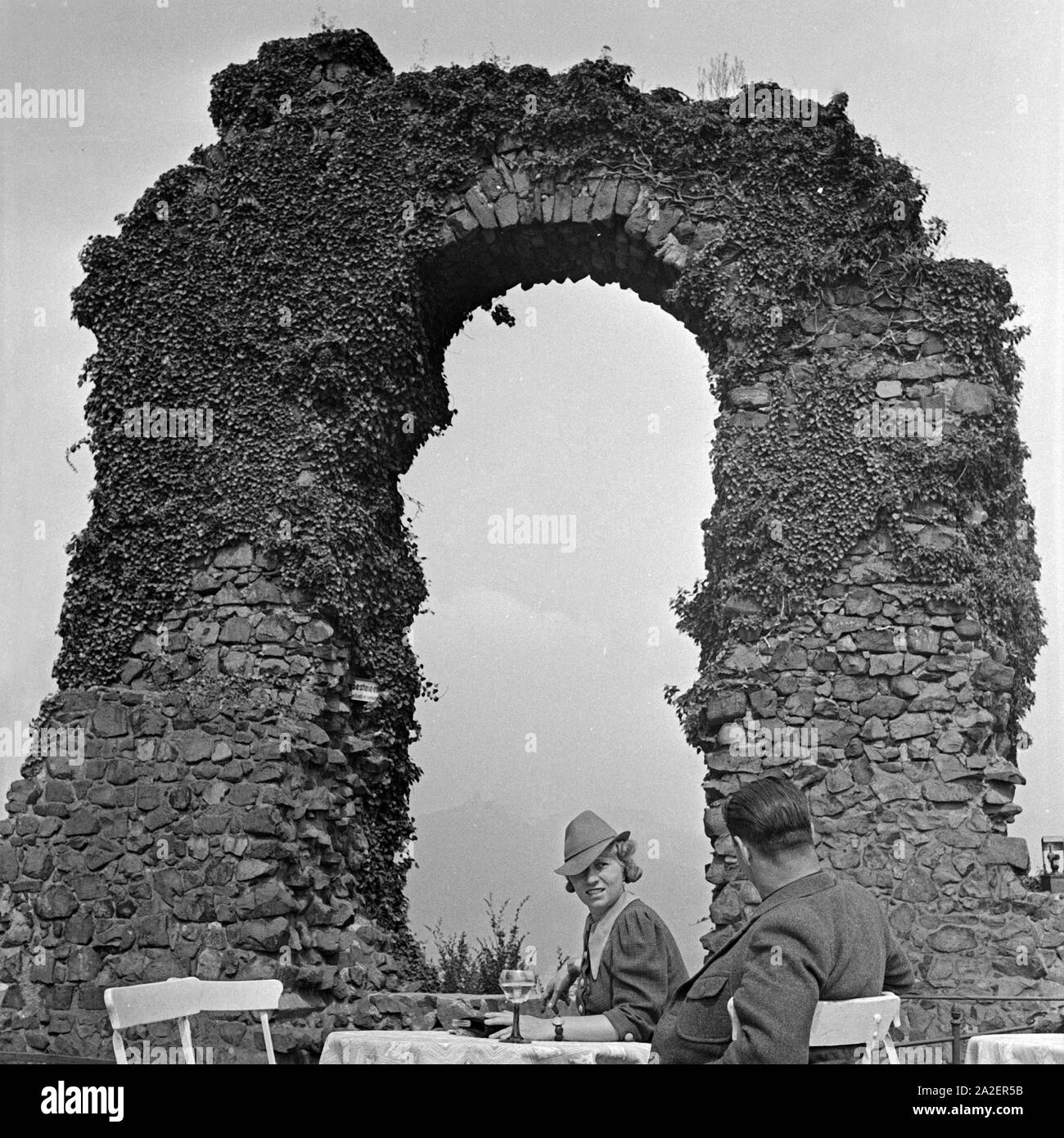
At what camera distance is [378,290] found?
9672 millimetres

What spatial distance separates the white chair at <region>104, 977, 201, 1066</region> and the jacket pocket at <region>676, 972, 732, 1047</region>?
A: 4.98 ft

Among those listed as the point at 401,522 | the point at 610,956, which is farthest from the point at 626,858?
the point at 401,522

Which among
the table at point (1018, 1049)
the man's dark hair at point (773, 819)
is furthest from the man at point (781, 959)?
the table at point (1018, 1049)

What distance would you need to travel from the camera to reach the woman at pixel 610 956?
397 centimetres

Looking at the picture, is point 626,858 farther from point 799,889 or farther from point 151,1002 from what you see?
point 151,1002

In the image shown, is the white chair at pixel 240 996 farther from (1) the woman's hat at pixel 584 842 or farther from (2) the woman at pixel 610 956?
(1) the woman's hat at pixel 584 842

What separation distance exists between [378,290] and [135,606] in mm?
2763

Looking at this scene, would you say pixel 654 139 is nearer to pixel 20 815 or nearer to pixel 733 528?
pixel 733 528

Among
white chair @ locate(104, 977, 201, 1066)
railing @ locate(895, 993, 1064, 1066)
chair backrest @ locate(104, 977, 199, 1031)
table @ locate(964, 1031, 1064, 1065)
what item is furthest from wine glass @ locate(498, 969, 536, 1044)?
railing @ locate(895, 993, 1064, 1066)

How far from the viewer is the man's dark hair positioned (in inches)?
132

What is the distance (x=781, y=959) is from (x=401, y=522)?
765 centimetres

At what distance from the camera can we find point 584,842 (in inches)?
173

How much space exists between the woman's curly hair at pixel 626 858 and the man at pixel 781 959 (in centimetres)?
97
